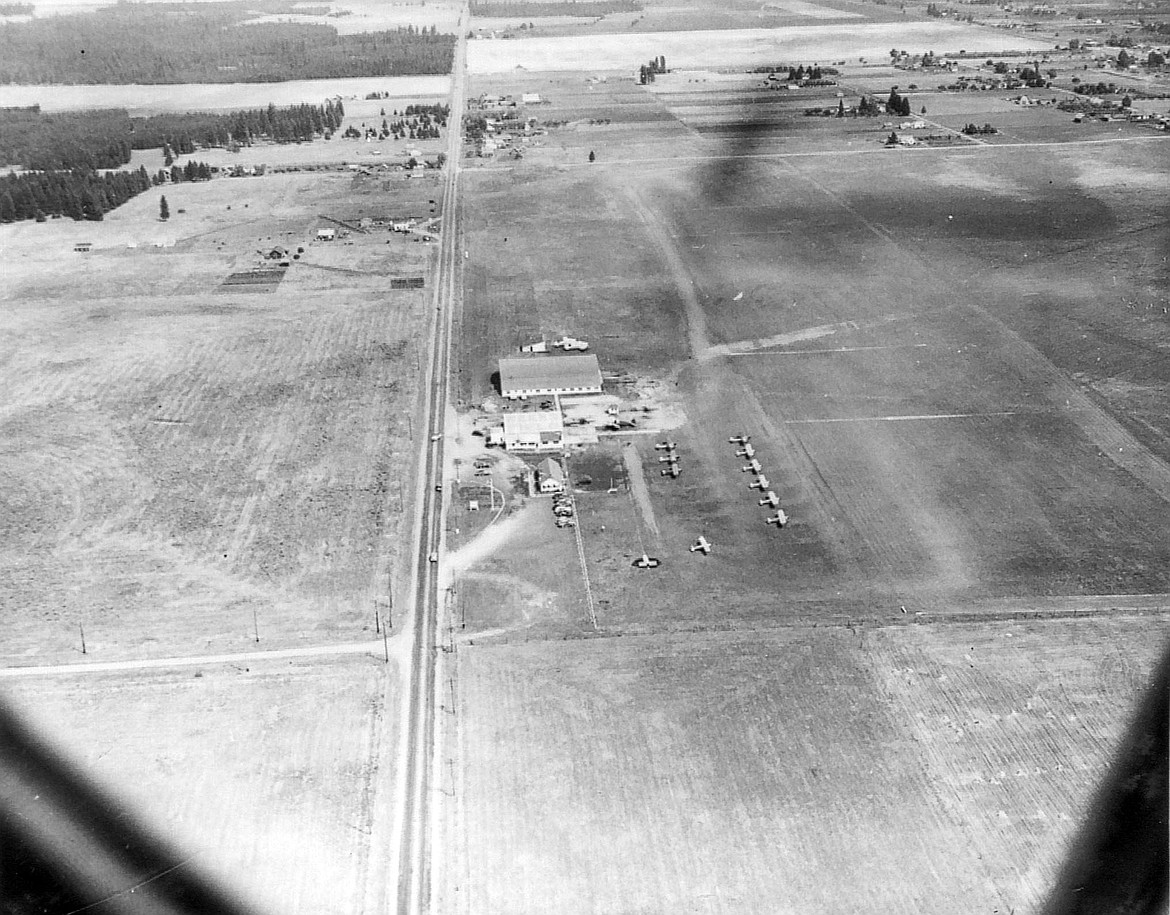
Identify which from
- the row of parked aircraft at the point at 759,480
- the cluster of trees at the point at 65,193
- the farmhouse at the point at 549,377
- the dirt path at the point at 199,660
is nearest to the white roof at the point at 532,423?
the farmhouse at the point at 549,377

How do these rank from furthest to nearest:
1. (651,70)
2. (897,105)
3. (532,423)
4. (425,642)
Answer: (651,70) → (897,105) → (532,423) → (425,642)

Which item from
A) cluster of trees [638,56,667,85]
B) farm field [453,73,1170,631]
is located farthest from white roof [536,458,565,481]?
cluster of trees [638,56,667,85]

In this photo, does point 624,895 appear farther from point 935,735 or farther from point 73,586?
point 73,586

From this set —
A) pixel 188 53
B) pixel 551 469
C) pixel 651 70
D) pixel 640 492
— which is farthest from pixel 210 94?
pixel 640 492

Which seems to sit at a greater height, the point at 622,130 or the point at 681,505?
the point at 622,130

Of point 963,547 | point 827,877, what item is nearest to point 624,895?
point 827,877

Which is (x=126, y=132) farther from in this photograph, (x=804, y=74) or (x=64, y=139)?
(x=804, y=74)
